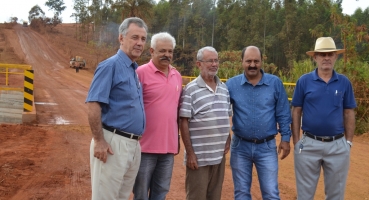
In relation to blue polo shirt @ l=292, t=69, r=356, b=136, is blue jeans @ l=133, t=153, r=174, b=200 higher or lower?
lower

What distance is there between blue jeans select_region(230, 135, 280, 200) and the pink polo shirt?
799mm

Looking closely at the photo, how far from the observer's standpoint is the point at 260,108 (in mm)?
4000

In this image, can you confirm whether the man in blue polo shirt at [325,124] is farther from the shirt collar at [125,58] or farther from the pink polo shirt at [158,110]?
the shirt collar at [125,58]

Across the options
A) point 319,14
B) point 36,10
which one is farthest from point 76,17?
point 319,14

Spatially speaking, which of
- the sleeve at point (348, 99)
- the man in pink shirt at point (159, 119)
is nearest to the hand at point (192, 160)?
the man in pink shirt at point (159, 119)

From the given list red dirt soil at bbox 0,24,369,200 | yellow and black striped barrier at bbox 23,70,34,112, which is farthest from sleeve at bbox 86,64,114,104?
yellow and black striped barrier at bbox 23,70,34,112

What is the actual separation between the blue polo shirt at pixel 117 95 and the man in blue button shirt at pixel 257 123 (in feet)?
3.84

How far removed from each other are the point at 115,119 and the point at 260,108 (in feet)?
4.93

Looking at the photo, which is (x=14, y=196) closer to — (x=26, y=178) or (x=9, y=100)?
(x=26, y=178)

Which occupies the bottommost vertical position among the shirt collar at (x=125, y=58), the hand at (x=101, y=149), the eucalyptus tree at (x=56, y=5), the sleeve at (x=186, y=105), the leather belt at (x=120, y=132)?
the hand at (x=101, y=149)

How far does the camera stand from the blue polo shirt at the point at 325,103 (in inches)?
152

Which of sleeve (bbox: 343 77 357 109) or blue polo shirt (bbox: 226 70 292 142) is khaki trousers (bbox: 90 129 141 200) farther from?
sleeve (bbox: 343 77 357 109)

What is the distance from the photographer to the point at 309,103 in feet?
12.9

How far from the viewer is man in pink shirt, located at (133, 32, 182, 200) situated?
11.9 ft
